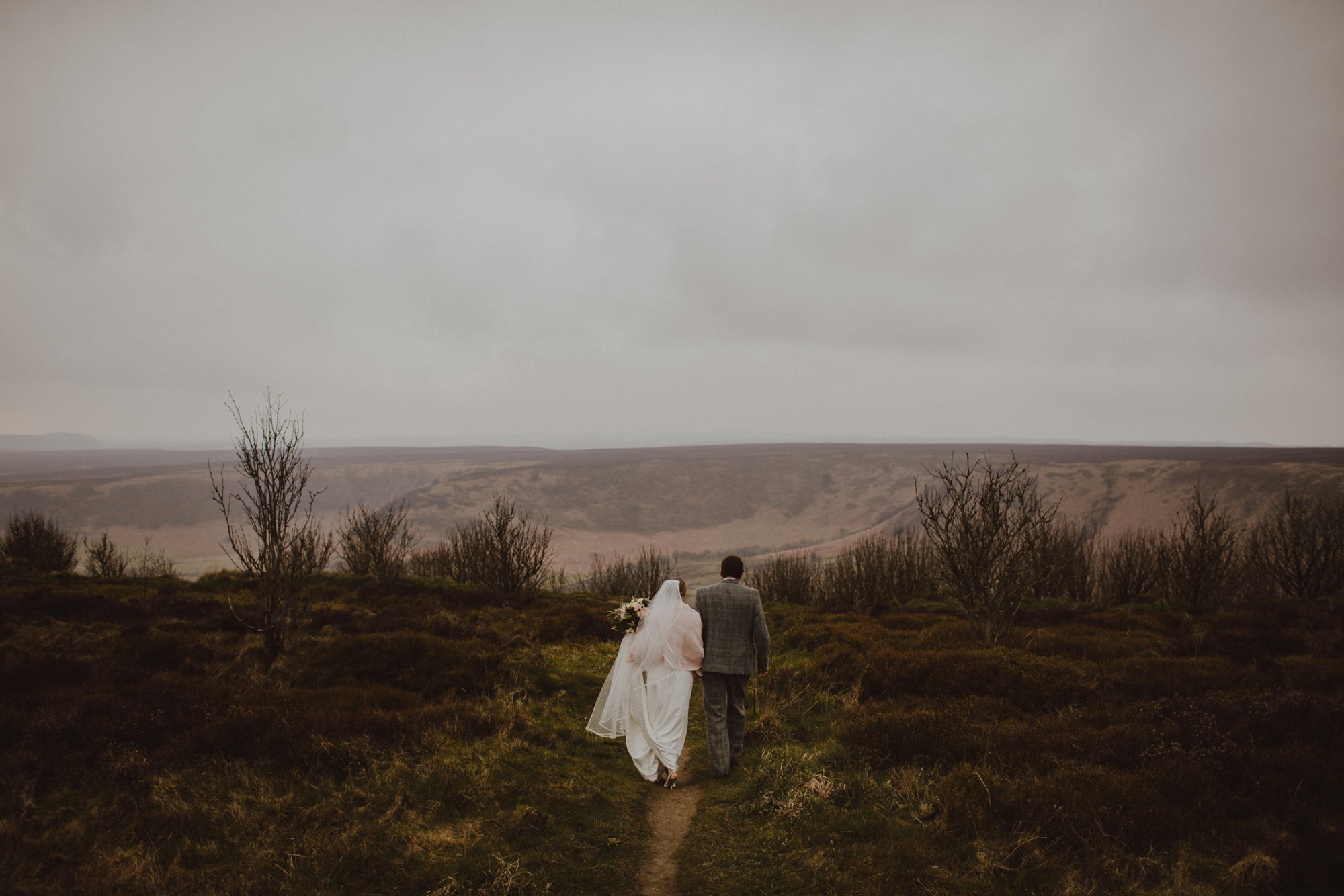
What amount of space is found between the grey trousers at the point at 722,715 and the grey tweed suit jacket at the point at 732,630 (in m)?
0.16

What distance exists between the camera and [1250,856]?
468 centimetres

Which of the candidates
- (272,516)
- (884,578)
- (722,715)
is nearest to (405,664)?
(272,516)

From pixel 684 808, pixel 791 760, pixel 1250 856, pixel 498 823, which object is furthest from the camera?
pixel 791 760

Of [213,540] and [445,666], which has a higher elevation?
[445,666]

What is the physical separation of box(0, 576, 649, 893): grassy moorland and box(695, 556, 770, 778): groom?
1.17 meters

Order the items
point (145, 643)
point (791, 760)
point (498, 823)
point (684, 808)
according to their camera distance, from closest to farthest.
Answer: point (498, 823), point (684, 808), point (791, 760), point (145, 643)

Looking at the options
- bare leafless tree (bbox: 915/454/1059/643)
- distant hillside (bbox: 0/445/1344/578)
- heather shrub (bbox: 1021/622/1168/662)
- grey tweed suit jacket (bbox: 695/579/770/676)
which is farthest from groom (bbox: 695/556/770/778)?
distant hillside (bbox: 0/445/1344/578)

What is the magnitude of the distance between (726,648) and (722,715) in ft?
2.93

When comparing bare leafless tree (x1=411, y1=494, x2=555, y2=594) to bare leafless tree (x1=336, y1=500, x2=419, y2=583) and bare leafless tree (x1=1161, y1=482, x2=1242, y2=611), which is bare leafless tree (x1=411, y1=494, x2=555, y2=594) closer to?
bare leafless tree (x1=336, y1=500, x2=419, y2=583)

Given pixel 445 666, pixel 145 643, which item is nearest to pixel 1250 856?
pixel 445 666

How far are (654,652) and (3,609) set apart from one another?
14.9m

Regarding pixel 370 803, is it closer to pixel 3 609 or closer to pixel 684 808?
pixel 684 808

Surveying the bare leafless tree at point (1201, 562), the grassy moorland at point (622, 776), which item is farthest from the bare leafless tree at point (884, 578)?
the grassy moorland at point (622, 776)

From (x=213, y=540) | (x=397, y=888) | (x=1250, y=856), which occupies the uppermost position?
(x=1250, y=856)
